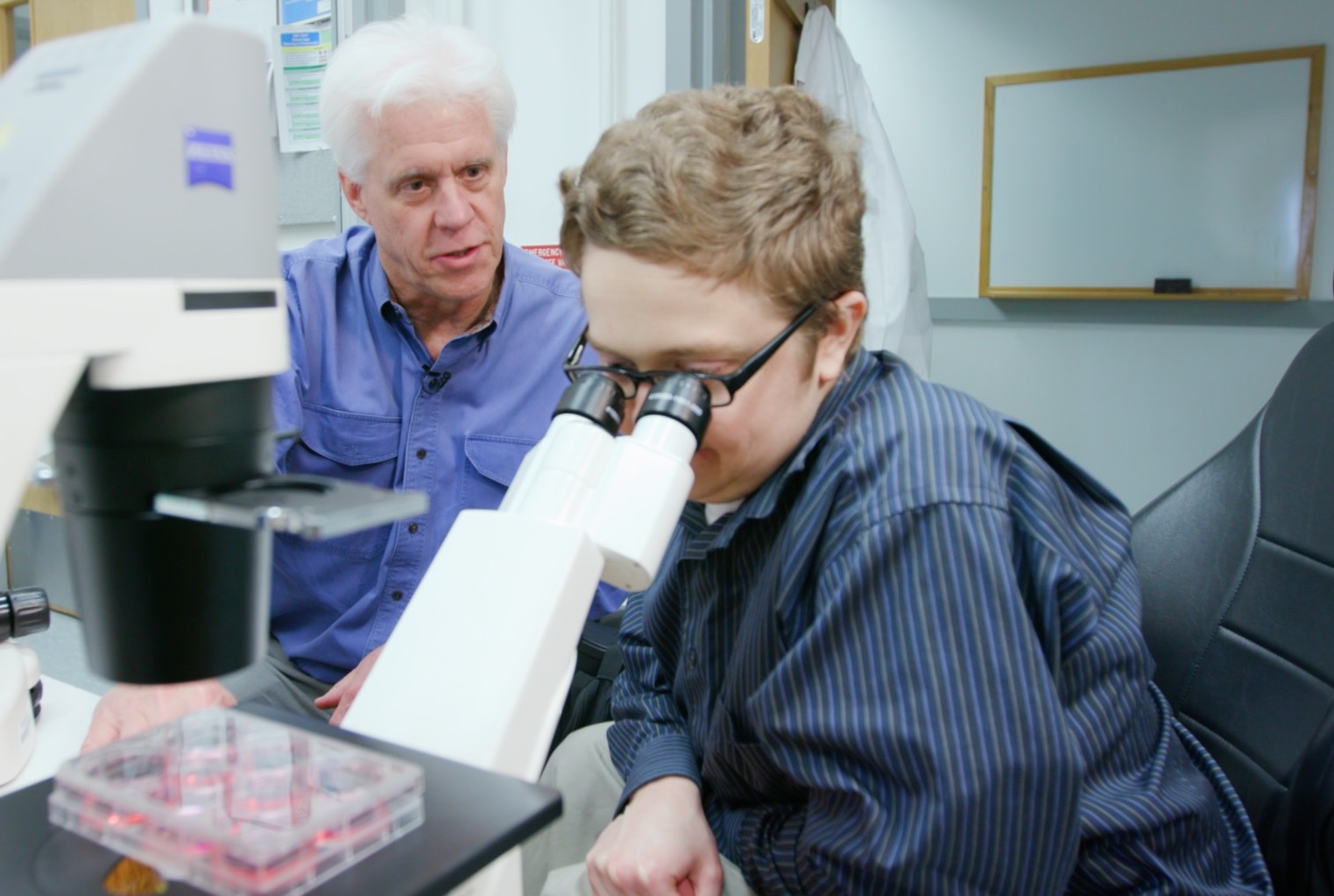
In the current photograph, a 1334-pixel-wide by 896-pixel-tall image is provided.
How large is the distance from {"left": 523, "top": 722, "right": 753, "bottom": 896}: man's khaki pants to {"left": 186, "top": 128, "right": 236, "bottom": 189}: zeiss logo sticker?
812mm

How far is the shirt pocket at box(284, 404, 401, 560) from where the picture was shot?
4.60 feet

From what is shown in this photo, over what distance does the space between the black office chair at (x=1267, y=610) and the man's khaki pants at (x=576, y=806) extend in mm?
610

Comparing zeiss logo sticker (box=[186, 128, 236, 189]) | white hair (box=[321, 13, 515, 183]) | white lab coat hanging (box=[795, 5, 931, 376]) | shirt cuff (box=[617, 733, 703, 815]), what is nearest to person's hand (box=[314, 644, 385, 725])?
shirt cuff (box=[617, 733, 703, 815])

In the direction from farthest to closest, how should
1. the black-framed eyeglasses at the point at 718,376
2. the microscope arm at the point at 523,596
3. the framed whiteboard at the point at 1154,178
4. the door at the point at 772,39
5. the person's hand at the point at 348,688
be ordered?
the framed whiteboard at the point at 1154,178, the door at the point at 772,39, the person's hand at the point at 348,688, the black-framed eyeglasses at the point at 718,376, the microscope arm at the point at 523,596

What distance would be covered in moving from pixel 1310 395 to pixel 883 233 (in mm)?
1683

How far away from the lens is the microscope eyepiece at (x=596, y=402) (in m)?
0.63

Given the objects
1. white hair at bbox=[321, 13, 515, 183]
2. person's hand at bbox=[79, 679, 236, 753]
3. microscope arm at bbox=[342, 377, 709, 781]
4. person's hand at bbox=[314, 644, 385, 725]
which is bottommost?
person's hand at bbox=[314, 644, 385, 725]

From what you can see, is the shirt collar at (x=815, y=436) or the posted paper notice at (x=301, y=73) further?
the posted paper notice at (x=301, y=73)

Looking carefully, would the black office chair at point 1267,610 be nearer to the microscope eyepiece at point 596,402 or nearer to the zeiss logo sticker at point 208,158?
the microscope eyepiece at point 596,402

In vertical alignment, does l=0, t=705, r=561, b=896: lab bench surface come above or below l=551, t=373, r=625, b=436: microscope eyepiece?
below

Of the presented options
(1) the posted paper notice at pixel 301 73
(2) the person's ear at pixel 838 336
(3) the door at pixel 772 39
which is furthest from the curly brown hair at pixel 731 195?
(1) the posted paper notice at pixel 301 73

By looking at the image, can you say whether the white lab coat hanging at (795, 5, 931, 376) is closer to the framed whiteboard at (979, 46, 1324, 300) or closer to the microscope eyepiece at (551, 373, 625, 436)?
the framed whiteboard at (979, 46, 1324, 300)

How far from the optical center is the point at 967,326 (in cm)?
384

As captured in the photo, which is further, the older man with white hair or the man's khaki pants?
the older man with white hair
